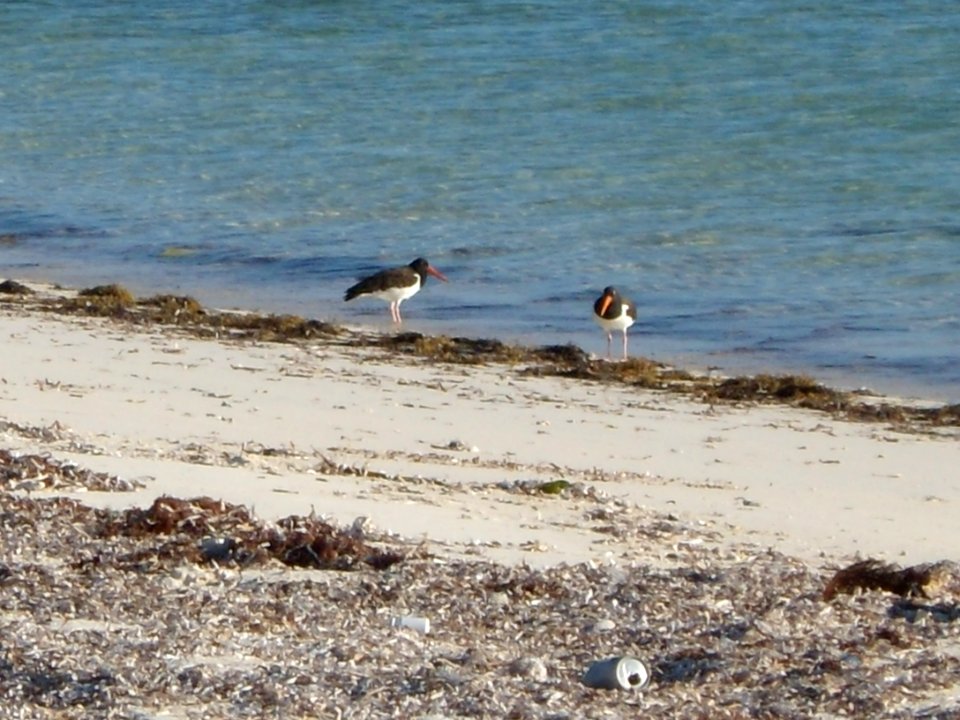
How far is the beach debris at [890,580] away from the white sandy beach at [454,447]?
2.28 feet

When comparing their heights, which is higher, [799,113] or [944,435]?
[799,113]

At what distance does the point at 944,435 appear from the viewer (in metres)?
9.64

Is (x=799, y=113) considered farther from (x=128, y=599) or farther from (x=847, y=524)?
(x=128, y=599)

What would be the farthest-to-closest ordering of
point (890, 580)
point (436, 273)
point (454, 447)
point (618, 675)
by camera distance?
point (436, 273), point (454, 447), point (890, 580), point (618, 675)

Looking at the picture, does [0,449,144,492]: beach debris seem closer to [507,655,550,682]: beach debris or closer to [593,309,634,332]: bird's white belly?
[507,655,550,682]: beach debris

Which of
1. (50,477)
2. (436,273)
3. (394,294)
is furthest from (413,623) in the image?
(436,273)

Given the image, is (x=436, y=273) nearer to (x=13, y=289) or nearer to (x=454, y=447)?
(x=13, y=289)

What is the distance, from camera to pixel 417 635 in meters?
4.89

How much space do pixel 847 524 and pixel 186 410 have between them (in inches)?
134

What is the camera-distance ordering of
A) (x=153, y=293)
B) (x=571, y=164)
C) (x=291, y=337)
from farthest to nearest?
(x=571, y=164) < (x=153, y=293) < (x=291, y=337)

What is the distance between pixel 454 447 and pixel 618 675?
4.10 metres

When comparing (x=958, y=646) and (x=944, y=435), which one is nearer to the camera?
(x=958, y=646)

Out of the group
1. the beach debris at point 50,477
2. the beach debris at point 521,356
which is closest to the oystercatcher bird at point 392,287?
the beach debris at point 521,356

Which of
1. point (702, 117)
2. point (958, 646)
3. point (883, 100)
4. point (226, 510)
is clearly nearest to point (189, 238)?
point (702, 117)
